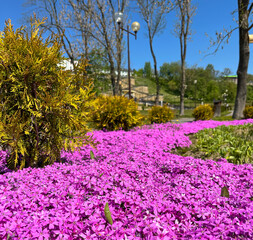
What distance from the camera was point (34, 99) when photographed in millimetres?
3086

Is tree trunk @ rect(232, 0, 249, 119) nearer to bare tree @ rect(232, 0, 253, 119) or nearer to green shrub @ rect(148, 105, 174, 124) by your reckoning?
bare tree @ rect(232, 0, 253, 119)

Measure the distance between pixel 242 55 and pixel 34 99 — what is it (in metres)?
13.2

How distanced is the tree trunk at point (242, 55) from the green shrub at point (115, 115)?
8610mm

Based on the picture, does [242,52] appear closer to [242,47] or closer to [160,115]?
[242,47]

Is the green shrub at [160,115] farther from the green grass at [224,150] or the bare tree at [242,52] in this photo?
the bare tree at [242,52]

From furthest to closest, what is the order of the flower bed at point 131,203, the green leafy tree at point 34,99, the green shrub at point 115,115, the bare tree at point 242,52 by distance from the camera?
the bare tree at point 242,52
the green shrub at point 115,115
the green leafy tree at point 34,99
the flower bed at point 131,203

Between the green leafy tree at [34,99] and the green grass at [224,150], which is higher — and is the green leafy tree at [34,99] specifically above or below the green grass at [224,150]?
above

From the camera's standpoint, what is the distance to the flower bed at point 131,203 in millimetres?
1672

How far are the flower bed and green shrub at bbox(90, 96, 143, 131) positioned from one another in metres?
4.19

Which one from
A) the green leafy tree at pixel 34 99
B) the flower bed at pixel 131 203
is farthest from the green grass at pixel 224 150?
the green leafy tree at pixel 34 99

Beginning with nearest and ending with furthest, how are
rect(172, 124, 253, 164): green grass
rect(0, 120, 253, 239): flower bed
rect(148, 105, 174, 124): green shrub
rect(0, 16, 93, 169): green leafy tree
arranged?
rect(0, 120, 253, 239): flower bed
rect(0, 16, 93, 169): green leafy tree
rect(172, 124, 253, 164): green grass
rect(148, 105, 174, 124): green shrub

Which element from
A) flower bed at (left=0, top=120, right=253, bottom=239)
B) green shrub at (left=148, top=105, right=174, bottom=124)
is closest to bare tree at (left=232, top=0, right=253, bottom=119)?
green shrub at (left=148, top=105, right=174, bottom=124)

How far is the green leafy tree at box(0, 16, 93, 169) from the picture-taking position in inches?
117

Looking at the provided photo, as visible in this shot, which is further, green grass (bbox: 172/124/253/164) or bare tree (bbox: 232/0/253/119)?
bare tree (bbox: 232/0/253/119)
